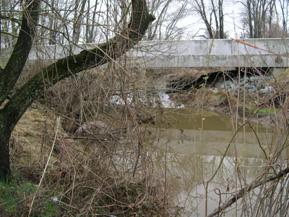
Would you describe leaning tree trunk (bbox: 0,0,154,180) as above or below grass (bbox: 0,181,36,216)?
above

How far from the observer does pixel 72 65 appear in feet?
16.3

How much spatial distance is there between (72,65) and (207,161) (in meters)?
3.81

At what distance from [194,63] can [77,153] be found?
1340cm

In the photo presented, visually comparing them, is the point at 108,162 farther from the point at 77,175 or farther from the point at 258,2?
the point at 258,2

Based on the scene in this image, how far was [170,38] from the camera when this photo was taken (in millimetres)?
10648

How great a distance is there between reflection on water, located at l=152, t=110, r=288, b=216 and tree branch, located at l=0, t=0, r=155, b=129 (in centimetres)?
126

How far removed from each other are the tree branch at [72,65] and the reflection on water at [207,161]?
1.26 m

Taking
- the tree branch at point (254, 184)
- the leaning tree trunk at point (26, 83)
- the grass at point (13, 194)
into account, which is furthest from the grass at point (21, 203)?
the tree branch at point (254, 184)

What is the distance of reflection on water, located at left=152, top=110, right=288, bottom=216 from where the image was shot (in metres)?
4.27

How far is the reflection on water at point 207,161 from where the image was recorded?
427 centimetres

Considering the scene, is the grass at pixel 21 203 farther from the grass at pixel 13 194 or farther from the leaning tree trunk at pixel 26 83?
Result: the leaning tree trunk at pixel 26 83

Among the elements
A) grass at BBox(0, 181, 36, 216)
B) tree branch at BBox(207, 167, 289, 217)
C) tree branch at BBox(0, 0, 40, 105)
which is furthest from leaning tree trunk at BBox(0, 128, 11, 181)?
tree branch at BBox(207, 167, 289, 217)

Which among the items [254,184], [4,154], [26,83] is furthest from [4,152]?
[254,184]

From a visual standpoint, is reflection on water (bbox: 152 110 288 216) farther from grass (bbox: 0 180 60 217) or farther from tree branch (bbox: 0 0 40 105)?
tree branch (bbox: 0 0 40 105)
